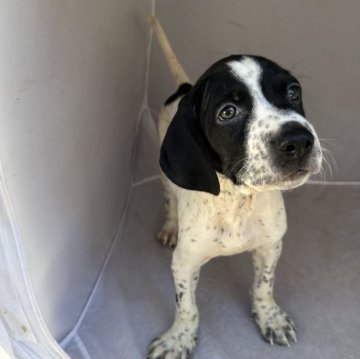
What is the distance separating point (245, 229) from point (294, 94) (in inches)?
22.6

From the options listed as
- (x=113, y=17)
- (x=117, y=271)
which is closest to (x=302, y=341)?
(x=117, y=271)

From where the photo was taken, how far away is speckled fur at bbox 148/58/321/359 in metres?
1.93

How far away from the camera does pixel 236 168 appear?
202cm

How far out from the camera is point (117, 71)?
116 inches

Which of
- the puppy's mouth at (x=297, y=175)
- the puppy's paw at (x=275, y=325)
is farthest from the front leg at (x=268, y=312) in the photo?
the puppy's mouth at (x=297, y=175)

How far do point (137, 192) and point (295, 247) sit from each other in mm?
1058

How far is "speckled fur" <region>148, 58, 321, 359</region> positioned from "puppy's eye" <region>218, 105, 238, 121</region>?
0.08 meters

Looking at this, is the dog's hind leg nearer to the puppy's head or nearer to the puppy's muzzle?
the puppy's head

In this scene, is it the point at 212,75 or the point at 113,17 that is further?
the point at 113,17

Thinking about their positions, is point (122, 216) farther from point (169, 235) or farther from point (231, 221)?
point (231, 221)

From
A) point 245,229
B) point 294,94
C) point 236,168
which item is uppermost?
point 294,94

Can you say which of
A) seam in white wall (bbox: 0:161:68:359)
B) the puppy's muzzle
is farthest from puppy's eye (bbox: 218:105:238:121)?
seam in white wall (bbox: 0:161:68:359)

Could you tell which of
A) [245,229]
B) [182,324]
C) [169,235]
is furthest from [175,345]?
[169,235]

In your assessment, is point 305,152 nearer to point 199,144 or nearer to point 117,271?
point 199,144
